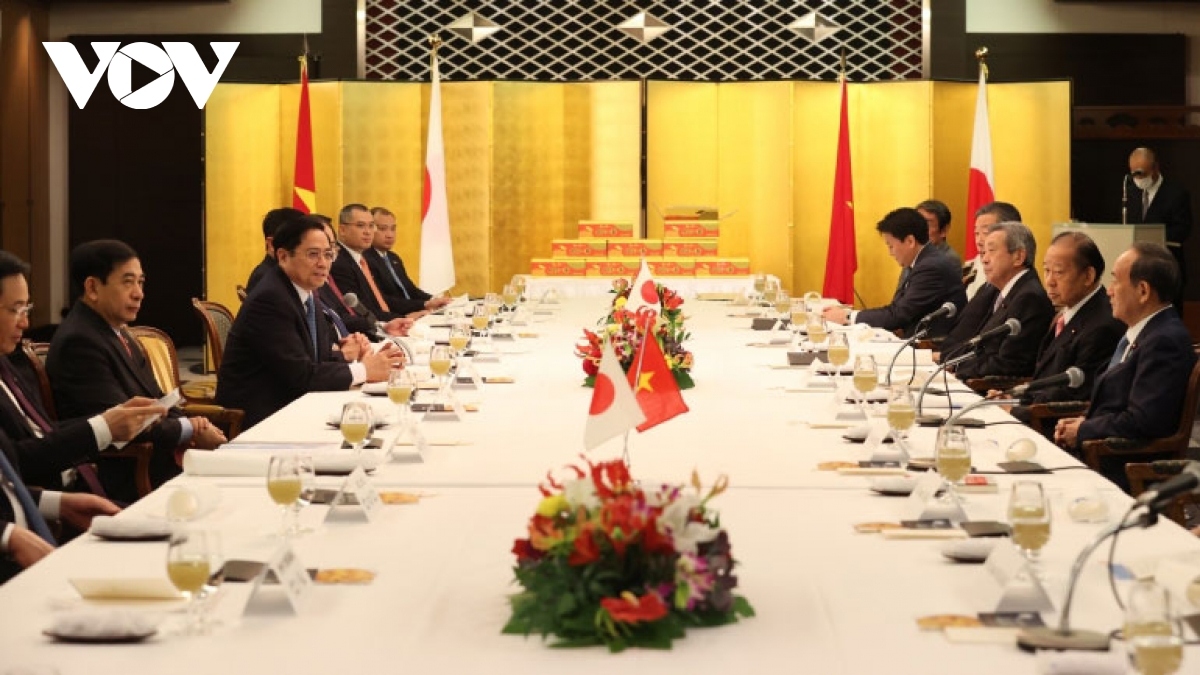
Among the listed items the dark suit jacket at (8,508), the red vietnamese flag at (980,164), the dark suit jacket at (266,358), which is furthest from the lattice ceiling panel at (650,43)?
the dark suit jacket at (8,508)

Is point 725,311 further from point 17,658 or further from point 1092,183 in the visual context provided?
point 17,658

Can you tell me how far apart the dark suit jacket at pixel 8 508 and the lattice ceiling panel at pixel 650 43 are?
770cm

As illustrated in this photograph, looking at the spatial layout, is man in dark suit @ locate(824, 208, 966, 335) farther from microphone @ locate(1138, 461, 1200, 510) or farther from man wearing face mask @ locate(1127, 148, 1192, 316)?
microphone @ locate(1138, 461, 1200, 510)

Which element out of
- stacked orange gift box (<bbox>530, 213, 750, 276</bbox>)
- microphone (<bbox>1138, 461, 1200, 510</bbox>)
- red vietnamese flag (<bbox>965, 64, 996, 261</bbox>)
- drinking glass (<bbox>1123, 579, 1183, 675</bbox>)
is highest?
red vietnamese flag (<bbox>965, 64, 996, 261</bbox>)

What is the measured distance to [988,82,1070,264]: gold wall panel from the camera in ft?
35.4

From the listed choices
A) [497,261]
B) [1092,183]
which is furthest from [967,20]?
[497,261]

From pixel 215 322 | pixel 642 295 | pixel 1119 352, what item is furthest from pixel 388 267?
pixel 1119 352

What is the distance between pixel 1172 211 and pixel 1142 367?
638cm

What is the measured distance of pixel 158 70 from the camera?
38.4ft

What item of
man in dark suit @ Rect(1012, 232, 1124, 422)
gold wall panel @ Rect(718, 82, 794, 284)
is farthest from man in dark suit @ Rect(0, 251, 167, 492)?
gold wall panel @ Rect(718, 82, 794, 284)

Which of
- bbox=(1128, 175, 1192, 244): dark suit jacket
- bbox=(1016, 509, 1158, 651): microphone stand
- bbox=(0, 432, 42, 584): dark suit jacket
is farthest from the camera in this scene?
bbox=(1128, 175, 1192, 244): dark suit jacket

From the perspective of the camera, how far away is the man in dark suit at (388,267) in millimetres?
8820

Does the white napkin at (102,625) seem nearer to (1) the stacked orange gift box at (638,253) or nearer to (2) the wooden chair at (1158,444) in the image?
(2) the wooden chair at (1158,444)

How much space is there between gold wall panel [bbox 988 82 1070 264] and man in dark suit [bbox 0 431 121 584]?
804cm
